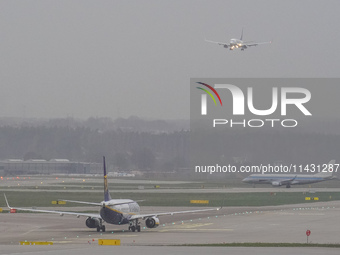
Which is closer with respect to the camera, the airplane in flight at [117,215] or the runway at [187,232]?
the runway at [187,232]

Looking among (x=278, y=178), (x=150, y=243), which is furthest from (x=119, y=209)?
(x=278, y=178)

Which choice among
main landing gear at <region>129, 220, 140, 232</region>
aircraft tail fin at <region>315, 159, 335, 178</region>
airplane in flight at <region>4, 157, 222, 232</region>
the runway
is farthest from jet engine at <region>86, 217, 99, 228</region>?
aircraft tail fin at <region>315, 159, 335, 178</region>

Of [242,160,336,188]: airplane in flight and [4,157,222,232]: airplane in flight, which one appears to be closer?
[4,157,222,232]: airplane in flight

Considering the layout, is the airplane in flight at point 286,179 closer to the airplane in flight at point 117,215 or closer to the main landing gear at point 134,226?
the airplane in flight at point 117,215

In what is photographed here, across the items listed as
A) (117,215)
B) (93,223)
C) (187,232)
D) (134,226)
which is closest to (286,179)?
(187,232)

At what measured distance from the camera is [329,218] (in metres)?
71.1

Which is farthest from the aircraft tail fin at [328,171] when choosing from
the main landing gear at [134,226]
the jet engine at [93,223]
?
the jet engine at [93,223]

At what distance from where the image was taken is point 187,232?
55.8 m

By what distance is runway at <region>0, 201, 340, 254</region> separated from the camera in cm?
4162

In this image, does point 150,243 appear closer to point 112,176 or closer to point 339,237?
point 339,237

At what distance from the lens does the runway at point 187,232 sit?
41.6 metres

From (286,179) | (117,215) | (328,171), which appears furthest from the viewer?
(286,179)

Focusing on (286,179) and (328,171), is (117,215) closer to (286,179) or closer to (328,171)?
(328,171)

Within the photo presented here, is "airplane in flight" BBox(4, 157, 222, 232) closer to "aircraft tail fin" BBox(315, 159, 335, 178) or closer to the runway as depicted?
the runway
